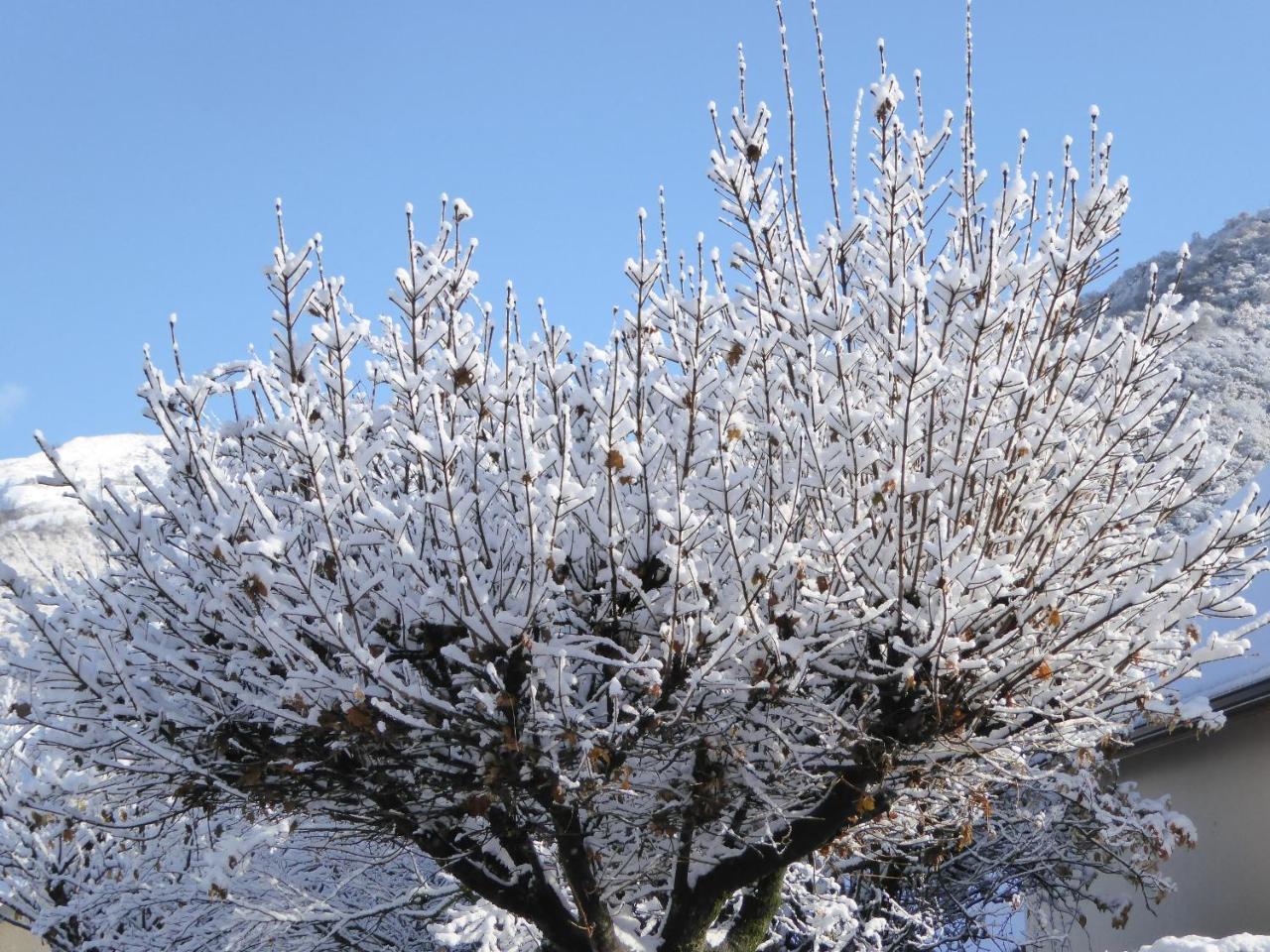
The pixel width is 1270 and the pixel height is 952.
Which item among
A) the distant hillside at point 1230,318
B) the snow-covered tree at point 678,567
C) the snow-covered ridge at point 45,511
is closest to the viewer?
the snow-covered tree at point 678,567

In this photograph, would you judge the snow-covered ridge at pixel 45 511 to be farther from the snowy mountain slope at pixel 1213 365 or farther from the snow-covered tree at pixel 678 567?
the snow-covered tree at pixel 678 567

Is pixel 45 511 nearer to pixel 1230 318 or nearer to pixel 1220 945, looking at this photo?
pixel 1230 318

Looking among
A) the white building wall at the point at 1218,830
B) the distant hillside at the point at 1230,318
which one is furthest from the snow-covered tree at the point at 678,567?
the distant hillside at the point at 1230,318

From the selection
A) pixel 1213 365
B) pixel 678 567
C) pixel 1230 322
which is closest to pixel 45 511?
pixel 1213 365

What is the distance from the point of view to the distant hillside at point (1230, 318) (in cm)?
3155

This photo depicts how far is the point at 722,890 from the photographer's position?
17.5ft

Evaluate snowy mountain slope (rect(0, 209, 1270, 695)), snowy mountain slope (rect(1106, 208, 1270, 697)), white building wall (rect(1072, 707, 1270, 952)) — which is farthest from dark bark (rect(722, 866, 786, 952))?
snowy mountain slope (rect(0, 209, 1270, 695))

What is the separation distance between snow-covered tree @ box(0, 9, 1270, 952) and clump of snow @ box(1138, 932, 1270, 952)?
3.64ft

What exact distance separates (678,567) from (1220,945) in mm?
3793

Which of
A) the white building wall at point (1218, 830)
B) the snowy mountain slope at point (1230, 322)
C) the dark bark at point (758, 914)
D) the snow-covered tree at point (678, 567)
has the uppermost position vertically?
the snowy mountain slope at point (1230, 322)

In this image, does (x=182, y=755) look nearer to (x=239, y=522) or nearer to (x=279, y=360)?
(x=239, y=522)

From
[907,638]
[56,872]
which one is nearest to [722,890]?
[907,638]

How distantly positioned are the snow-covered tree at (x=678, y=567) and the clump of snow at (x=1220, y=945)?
1110 millimetres

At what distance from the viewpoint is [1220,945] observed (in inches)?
209
